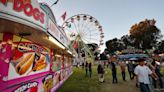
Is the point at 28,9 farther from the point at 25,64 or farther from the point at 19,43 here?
the point at 25,64

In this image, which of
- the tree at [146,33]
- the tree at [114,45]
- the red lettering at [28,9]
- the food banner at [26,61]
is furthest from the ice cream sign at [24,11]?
the tree at [114,45]

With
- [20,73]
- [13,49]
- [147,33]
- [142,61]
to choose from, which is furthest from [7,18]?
[147,33]

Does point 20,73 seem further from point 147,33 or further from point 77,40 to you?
point 147,33

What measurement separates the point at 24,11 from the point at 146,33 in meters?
50.1

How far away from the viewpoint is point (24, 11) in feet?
10.7

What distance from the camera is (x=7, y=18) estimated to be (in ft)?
9.23

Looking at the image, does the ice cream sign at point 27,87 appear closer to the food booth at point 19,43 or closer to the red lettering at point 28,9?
the food booth at point 19,43

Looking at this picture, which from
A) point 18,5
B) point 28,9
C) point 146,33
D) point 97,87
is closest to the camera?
point 18,5

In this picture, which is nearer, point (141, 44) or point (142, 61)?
Answer: point (142, 61)

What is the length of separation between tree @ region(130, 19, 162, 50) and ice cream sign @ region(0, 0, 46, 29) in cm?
4907

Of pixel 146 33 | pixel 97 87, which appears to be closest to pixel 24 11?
pixel 97 87

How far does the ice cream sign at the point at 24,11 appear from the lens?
9.15ft

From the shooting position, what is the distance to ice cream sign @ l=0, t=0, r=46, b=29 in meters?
2.79

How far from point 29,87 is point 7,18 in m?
2.95
